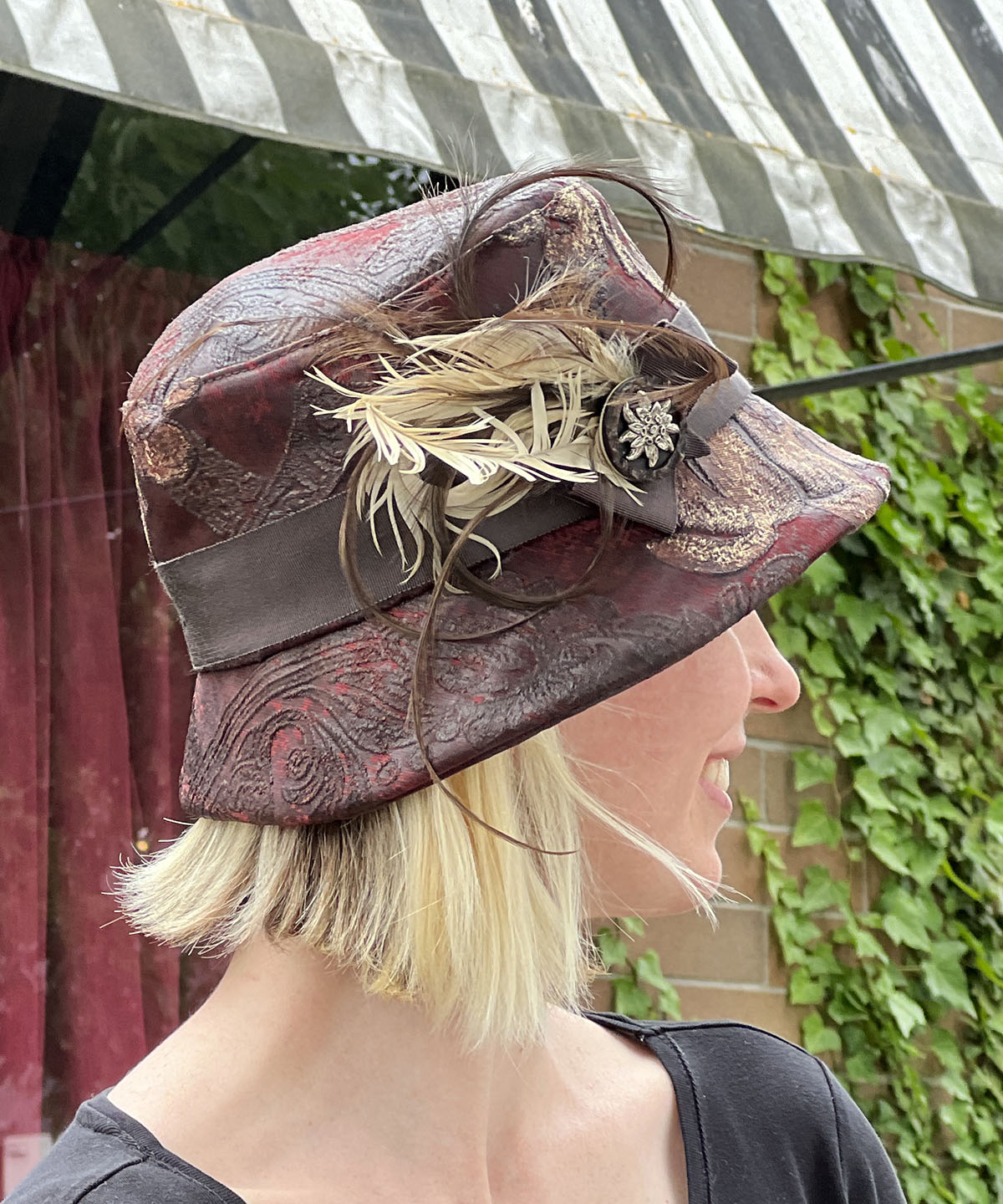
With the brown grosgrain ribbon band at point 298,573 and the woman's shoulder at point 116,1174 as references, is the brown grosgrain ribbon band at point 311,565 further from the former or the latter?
the woman's shoulder at point 116,1174

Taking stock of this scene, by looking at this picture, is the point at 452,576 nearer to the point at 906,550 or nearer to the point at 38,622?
the point at 38,622

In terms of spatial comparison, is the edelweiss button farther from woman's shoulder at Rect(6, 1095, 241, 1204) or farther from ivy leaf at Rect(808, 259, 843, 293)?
ivy leaf at Rect(808, 259, 843, 293)

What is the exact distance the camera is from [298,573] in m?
1.11

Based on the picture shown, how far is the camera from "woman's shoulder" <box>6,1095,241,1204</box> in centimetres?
102

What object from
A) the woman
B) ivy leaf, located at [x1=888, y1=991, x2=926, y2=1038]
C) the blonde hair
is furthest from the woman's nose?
ivy leaf, located at [x1=888, y1=991, x2=926, y2=1038]

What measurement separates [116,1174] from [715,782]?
55 centimetres

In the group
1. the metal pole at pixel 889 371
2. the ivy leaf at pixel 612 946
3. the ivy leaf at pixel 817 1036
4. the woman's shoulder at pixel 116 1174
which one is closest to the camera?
the woman's shoulder at pixel 116 1174

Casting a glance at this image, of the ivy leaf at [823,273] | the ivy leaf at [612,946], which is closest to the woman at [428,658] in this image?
the ivy leaf at [612,946]

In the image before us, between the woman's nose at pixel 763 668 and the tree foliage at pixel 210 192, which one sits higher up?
the tree foliage at pixel 210 192

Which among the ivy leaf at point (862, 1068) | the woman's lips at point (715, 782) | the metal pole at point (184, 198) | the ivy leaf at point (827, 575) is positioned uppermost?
the metal pole at point (184, 198)

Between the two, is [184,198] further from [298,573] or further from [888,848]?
[888,848]

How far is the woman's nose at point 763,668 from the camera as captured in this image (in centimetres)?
122

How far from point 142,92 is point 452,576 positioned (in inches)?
31.3

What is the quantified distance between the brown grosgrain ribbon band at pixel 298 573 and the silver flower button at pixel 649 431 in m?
0.06
